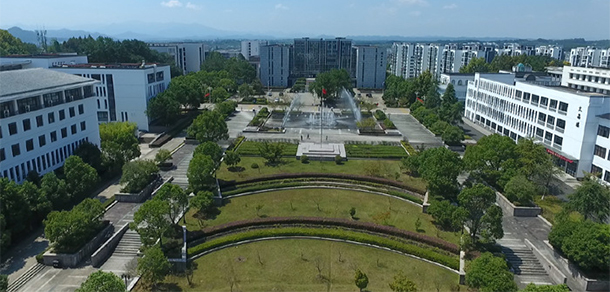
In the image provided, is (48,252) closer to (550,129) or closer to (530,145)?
(530,145)

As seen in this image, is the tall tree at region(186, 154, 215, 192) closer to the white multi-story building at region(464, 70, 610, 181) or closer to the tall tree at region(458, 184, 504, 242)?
the tall tree at region(458, 184, 504, 242)

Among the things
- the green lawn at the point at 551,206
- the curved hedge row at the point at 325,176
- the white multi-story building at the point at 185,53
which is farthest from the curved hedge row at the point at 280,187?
the white multi-story building at the point at 185,53

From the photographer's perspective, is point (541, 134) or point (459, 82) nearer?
point (541, 134)

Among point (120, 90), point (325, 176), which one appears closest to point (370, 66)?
point (120, 90)

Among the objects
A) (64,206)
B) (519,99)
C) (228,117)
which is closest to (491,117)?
(519,99)

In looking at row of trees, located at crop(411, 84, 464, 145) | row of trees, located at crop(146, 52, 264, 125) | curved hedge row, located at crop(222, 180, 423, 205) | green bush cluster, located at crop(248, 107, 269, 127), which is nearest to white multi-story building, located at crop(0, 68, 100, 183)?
row of trees, located at crop(146, 52, 264, 125)

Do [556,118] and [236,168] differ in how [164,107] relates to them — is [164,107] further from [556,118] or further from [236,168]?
[556,118]

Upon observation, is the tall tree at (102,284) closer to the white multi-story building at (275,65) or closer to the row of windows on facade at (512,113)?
the row of windows on facade at (512,113)
